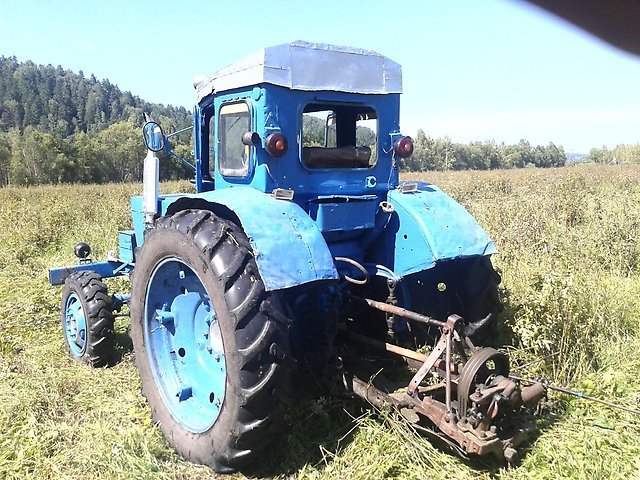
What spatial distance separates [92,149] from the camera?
53281 millimetres

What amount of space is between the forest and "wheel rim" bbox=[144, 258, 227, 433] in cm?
158

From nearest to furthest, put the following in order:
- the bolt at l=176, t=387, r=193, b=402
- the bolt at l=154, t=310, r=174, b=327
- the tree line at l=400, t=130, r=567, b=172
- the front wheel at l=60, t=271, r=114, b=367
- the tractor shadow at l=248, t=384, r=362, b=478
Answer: the tractor shadow at l=248, t=384, r=362, b=478 → the bolt at l=176, t=387, r=193, b=402 → the bolt at l=154, t=310, r=174, b=327 → the front wheel at l=60, t=271, r=114, b=367 → the tree line at l=400, t=130, r=567, b=172

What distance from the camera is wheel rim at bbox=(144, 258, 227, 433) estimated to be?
3354 mm

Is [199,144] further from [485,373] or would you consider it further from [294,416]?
[485,373]

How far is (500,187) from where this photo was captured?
55.9ft

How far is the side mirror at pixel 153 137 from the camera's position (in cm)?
475

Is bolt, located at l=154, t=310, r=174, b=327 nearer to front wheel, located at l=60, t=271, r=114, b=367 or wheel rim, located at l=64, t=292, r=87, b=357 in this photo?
front wheel, located at l=60, t=271, r=114, b=367

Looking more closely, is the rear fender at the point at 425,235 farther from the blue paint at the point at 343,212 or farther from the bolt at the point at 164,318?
the bolt at the point at 164,318

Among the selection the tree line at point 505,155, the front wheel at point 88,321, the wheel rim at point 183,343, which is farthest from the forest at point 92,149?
the front wheel at point 88,321

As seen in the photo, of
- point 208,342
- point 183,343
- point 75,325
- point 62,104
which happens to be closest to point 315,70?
point 208,342

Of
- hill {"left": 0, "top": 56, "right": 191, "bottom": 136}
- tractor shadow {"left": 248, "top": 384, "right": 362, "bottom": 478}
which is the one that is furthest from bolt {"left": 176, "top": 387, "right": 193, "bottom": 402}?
hill {"left": 0, "top": 56, "right": 191, "bottom": 136}

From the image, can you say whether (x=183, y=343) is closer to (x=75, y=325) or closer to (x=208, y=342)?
(x=208, y=342)

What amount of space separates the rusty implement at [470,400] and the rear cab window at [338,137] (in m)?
1.27

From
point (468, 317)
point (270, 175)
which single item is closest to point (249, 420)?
point (270, 175)
